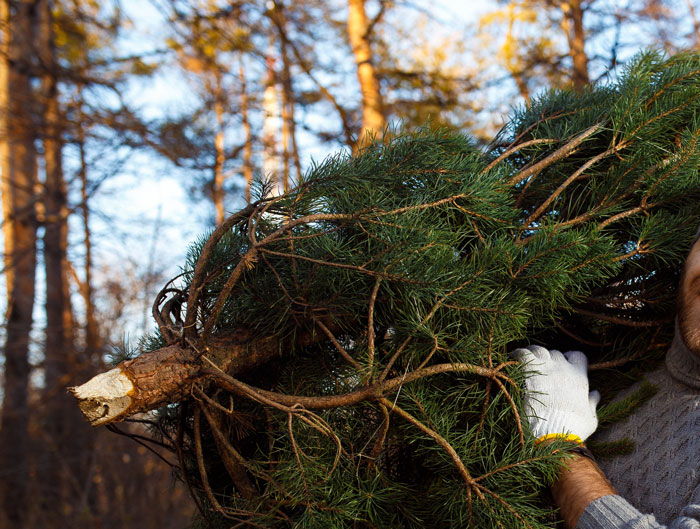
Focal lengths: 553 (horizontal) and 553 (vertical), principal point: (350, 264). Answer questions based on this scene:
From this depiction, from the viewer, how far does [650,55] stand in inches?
55.4

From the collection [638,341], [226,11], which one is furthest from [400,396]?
[226,11]

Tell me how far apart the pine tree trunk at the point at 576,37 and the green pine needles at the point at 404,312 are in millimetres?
4775

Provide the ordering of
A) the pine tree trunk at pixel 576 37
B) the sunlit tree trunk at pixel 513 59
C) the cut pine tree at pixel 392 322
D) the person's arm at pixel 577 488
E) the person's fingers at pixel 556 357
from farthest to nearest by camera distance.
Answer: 1. the sunlit tree trunk at pixel 513 59
2. the pine tree trunk at pixel 576 37
3. the person's fingers at pixel 556 357
4. the person's arm at pixel 577 488
5. the cut pine tree at pixel 392 322

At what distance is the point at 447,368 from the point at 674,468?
21.6 inches

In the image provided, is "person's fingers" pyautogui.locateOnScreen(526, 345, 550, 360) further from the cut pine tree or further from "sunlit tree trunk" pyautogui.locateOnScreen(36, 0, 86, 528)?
"sunlit tree trunk" pyautogui.locateOnScreen(36, 0, 86, 528)

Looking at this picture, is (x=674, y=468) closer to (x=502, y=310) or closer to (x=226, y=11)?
(x=502, y=310)

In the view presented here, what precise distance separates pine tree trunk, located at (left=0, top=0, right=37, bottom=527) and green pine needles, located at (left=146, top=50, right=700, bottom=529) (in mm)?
4967

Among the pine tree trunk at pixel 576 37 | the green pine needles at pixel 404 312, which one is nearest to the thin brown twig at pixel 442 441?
the green pine needles at pixel 404 312

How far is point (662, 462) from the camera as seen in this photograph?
119cm

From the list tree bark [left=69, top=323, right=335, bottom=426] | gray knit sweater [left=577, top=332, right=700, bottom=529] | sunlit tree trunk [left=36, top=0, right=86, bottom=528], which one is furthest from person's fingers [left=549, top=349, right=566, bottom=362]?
sunlit tree trunk [left=36, top=0, right=86, bottom=528]

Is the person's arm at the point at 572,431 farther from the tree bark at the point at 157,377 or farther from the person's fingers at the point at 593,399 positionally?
the tree bark at the point at 157,377

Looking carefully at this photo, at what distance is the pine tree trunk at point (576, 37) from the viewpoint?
18.7 feet

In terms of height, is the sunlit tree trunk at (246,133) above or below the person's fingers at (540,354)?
above

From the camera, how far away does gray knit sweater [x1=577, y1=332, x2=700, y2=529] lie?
3.52ft
